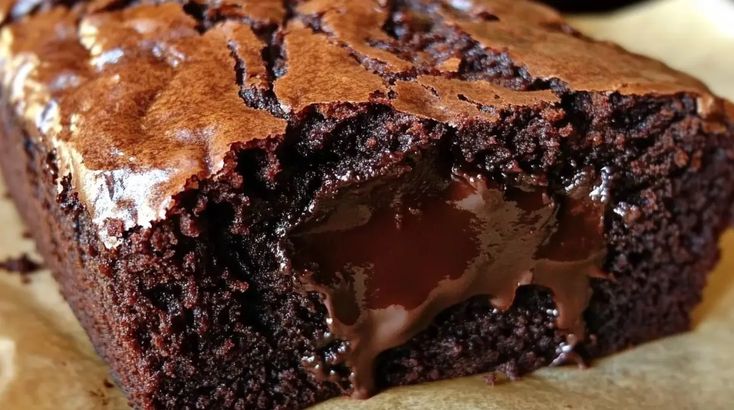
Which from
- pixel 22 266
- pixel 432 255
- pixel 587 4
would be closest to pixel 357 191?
pixel 432 255

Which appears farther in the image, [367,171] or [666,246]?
[666,246]

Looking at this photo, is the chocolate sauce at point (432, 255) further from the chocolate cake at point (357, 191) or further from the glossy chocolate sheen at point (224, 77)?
the glossy chocolate sheen at point (224, 77)

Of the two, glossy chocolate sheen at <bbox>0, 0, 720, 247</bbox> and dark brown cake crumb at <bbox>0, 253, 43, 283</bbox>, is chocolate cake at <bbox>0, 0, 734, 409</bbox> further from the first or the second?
dark brown cake crumb at <bbox>0, 253, 43, 283</bbox>

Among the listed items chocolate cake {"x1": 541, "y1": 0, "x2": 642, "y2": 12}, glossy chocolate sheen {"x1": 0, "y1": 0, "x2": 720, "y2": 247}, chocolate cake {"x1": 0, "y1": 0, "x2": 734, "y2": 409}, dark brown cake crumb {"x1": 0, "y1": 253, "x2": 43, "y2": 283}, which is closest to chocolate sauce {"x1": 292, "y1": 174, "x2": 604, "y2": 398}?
chocolate cake {"x1": 0, "y1": 0, "x2": 734, "y2": 409}

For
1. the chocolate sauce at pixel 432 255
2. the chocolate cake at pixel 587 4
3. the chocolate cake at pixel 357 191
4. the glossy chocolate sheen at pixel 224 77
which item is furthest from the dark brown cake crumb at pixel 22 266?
the chocolate cake at pixel 587 4

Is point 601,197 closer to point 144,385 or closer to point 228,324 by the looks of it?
point 228,324

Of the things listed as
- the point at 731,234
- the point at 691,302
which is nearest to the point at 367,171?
the point at 691,302
